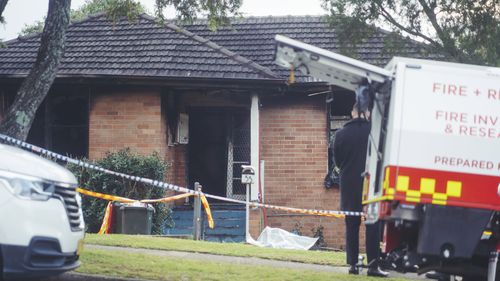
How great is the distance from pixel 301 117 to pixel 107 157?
167 inches

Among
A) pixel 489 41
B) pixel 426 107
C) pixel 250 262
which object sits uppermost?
pixel 489 41

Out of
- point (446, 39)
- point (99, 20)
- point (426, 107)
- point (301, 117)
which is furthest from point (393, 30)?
point (99, 20)

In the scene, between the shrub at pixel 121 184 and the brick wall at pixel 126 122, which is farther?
the brick wall at pixel 126 122

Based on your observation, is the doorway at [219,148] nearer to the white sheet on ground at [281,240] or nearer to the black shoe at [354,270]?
the white sheet on ground at [281,240]

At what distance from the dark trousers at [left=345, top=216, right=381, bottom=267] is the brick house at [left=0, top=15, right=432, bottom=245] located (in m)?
6.23

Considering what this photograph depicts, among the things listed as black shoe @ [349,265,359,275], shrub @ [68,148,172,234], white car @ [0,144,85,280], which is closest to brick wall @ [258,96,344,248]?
shrub @ [68,148,172,234]

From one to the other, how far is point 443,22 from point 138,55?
6.80 metres

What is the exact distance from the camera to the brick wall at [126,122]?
1517 cm

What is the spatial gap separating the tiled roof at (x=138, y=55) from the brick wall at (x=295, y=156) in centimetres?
111

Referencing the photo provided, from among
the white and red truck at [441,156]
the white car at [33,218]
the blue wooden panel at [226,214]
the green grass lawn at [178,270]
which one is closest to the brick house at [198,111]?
the blue wooden panel at [226,214]

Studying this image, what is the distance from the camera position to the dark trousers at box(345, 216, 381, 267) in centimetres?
820

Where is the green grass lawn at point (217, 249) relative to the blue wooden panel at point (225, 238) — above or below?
above

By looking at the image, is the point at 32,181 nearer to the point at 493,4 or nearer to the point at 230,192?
the point at 493,4

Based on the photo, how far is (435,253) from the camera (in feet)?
22.2
